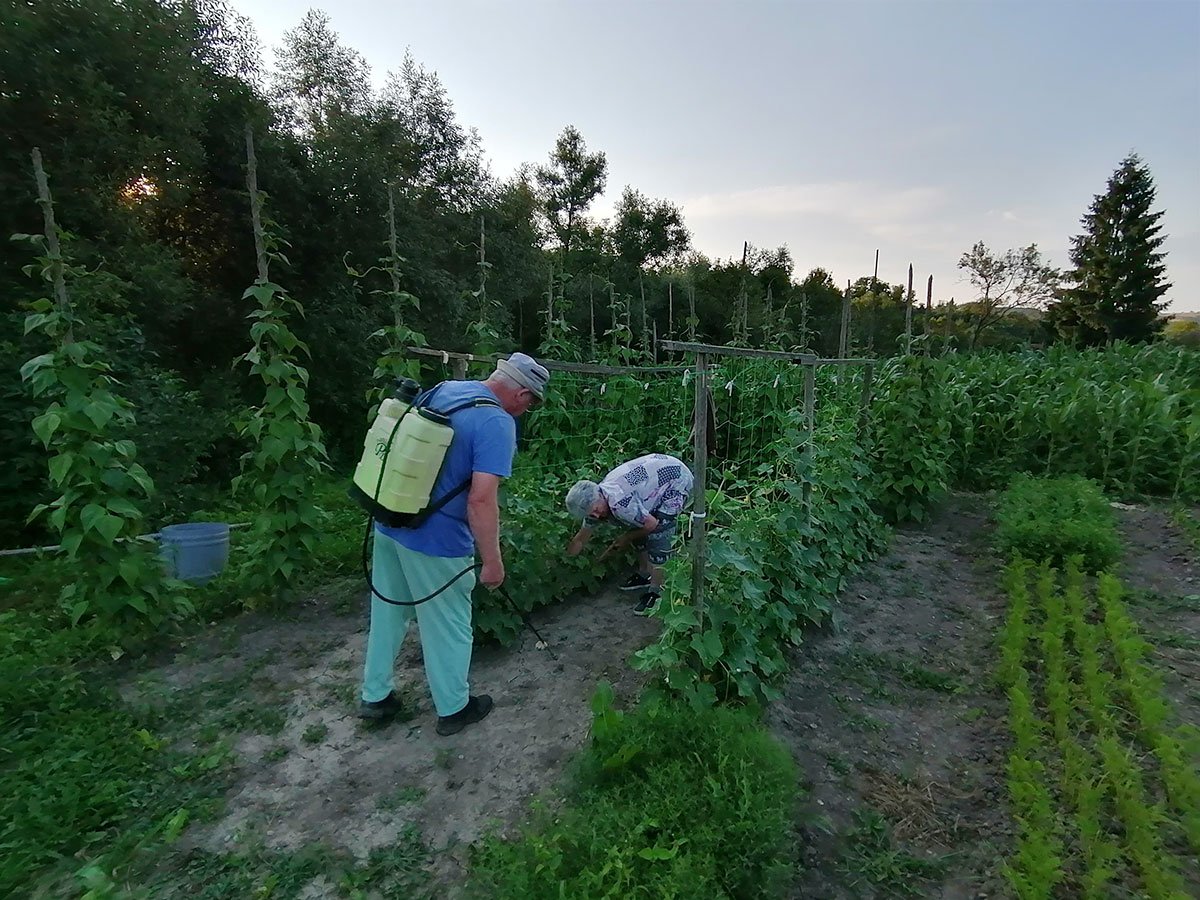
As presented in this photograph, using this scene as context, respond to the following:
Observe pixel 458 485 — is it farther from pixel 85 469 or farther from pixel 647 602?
pixel 85 469

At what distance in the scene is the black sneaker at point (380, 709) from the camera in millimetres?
3035

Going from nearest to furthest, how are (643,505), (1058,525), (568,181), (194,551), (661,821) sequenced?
1. (661,821)
2. (643,505)
3. (194,551)
4. (1058,525)
5. (568,181)

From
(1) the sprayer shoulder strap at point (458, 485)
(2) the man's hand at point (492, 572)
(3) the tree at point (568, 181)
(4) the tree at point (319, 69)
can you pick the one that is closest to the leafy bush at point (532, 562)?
(2) the man's hand at point (492, 572)

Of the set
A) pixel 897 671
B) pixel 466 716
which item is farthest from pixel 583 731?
pixel 897 671

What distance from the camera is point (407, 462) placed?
2545 mm

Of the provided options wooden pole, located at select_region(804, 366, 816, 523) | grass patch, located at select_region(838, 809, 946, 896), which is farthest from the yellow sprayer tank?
wooden pole, located at select_region(804, 366, 816, 523)

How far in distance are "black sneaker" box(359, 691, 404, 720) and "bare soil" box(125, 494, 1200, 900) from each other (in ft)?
0.20

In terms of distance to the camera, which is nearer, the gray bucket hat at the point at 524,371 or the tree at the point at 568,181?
the gray bucket hat at the point at 524,371

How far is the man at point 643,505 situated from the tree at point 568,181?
2366 cm

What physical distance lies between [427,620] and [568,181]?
26.4m

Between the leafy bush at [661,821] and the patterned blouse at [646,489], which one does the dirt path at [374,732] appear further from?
the patterned blouse at [646,489]

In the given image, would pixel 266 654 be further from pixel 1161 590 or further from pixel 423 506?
pixel 1161 590

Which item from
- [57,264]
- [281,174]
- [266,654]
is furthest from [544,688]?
[281,174]

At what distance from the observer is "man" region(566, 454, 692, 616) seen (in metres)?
3.83
